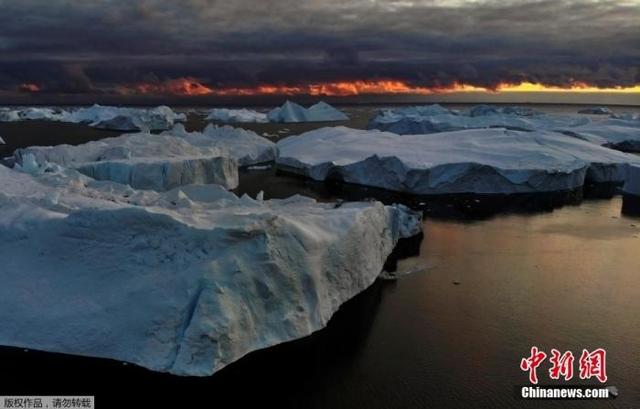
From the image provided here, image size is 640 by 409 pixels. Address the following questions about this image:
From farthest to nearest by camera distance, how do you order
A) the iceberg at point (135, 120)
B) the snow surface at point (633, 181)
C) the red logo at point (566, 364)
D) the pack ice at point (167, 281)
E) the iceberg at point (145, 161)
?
the iceberg at point (135, 120) < the snow surface at point (633, 181) < the iceberg at point (145, 161) < the red logo at point (566, 364) < the pack ice at point (167, 281)

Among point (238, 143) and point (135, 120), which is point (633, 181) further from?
point (135, 120)

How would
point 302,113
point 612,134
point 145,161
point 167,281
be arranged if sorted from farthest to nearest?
point 302,113 < point 612,134 < point 145,161 < point 167,281

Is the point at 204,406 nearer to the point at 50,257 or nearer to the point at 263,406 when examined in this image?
the point at 263,406

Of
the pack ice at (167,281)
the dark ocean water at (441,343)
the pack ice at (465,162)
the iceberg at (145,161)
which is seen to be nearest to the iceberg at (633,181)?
the pack ice at (465,162)

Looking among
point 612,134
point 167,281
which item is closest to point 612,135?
point 612,134

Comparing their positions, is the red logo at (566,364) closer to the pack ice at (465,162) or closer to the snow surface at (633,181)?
the pack ice at (465,162)

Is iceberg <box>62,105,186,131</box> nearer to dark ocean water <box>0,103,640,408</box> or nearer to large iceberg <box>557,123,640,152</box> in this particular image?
large iceberg <box>557,123,640,152</box>

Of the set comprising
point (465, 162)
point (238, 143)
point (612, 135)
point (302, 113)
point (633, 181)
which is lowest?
point (633, 181)
